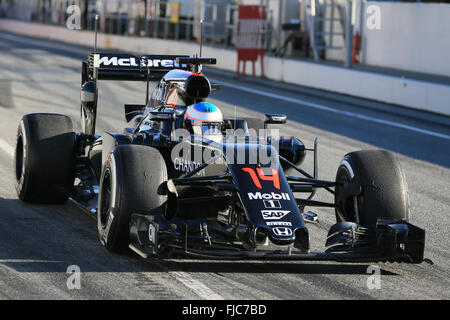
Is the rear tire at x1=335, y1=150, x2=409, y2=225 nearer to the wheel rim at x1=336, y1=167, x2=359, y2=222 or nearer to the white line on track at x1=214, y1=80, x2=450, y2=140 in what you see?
the wheel rim at x1=336, y1=167, x2=359, y2=222

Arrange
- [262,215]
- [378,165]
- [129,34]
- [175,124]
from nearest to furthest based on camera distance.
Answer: [262,215]
[378,165]
[175,124]
[129,34]

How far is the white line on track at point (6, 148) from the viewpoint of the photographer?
1324cm

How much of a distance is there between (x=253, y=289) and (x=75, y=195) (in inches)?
128

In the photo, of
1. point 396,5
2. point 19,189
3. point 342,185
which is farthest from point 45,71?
point 342,185

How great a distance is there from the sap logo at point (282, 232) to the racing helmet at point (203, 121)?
1865 mm

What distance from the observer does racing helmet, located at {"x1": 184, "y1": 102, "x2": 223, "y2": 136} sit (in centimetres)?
891

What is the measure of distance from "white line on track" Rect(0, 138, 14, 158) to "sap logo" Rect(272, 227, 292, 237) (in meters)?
6.65

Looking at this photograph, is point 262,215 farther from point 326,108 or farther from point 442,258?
point 326,108

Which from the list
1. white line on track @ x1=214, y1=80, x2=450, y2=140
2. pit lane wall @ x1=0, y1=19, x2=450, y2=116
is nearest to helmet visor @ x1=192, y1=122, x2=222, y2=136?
white line on track @ x1=214, y1=80, x2=450, y2=140

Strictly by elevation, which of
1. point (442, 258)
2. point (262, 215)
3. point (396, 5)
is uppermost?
point (396, 5)

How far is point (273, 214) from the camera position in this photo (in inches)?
291

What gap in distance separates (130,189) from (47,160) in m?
2.37
